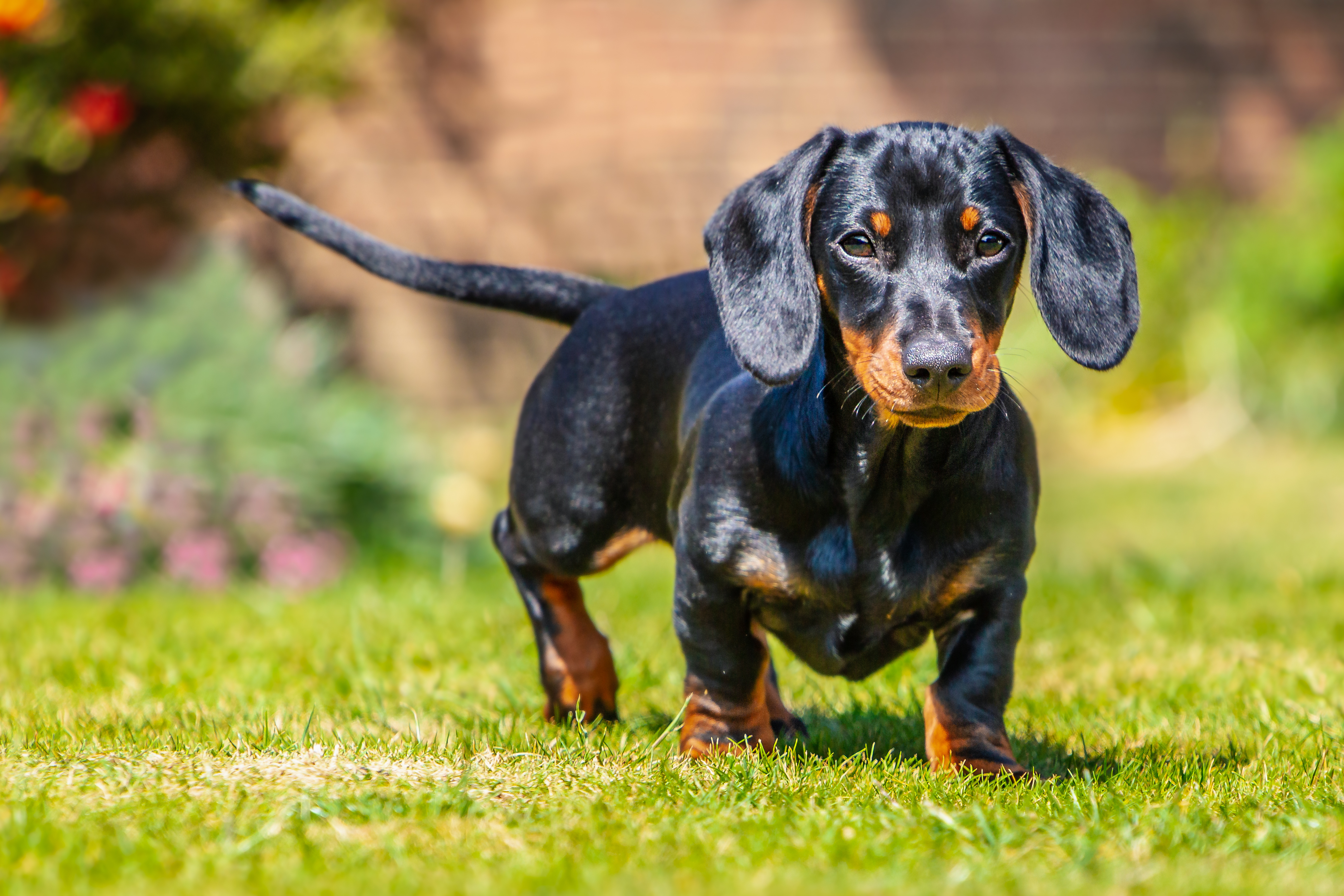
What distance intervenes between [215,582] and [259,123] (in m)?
2.89

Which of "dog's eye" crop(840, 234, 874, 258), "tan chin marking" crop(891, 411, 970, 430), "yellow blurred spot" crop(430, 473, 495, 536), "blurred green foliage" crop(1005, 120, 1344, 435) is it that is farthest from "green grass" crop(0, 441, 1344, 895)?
"blurred green foliage" crop(1005, 120, 1344, 435)

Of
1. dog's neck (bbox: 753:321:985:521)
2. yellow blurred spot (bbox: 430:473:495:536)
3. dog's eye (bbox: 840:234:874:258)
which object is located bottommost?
yellow blurred spot (bbox: 430:473:495:536)

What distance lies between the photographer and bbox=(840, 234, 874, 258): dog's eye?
8.80 feet

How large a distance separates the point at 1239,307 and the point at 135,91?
19.7 ft

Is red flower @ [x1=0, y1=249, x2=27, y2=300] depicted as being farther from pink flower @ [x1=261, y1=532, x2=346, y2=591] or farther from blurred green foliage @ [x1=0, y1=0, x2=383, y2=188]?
pink flower @ [x1=261, y1=532, x2=346, y2=591]

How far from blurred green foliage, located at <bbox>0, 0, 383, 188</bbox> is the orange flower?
243mm

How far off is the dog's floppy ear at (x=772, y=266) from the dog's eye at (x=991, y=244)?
0.30 m

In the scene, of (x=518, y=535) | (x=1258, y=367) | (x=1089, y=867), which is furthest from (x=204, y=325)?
(x=1258, y=367)

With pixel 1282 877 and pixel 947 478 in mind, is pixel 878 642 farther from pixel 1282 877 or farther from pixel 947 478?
pixel 1282 877

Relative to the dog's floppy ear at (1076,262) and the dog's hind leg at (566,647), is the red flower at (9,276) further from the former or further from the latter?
the dog's floppy ear at (1076,262)

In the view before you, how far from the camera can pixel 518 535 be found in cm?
358

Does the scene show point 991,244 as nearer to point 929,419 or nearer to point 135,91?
point 929,419

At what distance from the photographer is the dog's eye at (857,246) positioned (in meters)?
2.68

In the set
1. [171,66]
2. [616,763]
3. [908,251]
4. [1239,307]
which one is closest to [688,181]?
[1239,307]
